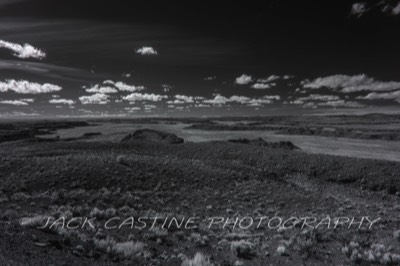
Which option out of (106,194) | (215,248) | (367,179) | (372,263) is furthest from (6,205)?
(367,179)

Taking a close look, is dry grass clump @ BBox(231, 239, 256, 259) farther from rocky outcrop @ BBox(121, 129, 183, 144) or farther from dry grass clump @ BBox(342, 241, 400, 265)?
rocky outcrop @ BBox(121, 129, 183, 144)

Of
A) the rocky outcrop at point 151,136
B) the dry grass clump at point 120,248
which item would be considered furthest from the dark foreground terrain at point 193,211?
the rocky outcrop at point 151,136

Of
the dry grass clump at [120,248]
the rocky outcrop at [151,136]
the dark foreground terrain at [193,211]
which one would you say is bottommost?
the rocky outcrop at [151,136]

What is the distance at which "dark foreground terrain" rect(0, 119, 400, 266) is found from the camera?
10117mm

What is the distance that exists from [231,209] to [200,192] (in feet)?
19.9

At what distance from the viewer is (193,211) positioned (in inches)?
787

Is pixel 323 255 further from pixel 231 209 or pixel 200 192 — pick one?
pixel 200 192

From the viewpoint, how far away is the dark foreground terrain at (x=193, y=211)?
33.2 ft

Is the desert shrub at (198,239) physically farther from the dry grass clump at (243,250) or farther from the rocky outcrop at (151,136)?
the rocky outcrop at (151,136)

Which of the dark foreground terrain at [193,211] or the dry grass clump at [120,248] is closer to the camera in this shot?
the dry grass clump at [120,248]

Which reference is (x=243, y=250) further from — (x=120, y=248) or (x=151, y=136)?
(x=151, y=136)

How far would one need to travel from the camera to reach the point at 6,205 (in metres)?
17.9

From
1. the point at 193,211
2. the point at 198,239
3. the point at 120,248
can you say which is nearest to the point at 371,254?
the point at 198,239

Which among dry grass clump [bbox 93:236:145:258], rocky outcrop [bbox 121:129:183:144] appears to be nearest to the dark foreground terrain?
dry grass clump [bbox 93:236:145:258]
